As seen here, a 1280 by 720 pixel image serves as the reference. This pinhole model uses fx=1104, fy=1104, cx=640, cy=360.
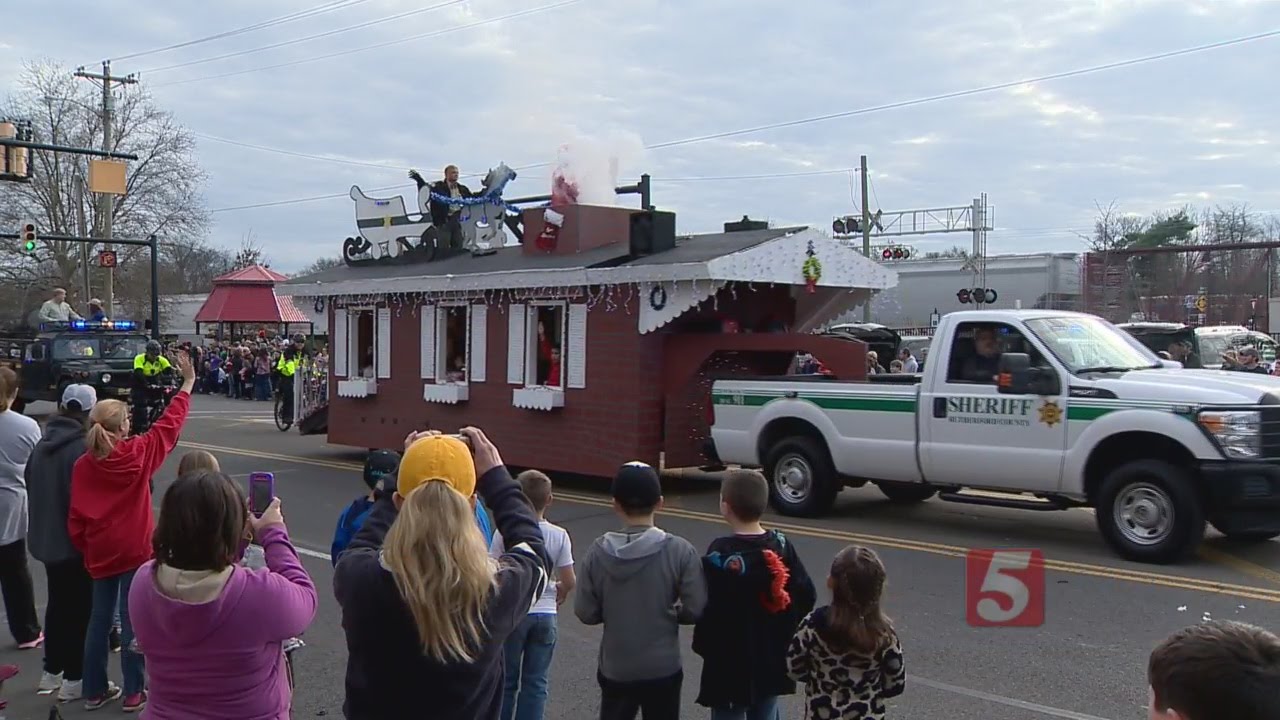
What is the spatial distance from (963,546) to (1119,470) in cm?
148

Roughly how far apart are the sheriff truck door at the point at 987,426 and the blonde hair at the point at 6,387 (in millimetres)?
7406

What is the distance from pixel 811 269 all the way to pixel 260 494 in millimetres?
10569

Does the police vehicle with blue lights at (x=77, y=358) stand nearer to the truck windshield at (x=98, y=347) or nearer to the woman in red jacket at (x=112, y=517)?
the truck windshield at (x=98, y=347)

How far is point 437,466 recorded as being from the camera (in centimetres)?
301

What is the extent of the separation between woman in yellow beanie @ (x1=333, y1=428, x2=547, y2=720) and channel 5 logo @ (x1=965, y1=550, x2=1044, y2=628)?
5.17 meters

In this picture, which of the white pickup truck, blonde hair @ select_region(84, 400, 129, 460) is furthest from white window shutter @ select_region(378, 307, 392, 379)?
blonde hair @ select_region(84, 400, 129, 460)

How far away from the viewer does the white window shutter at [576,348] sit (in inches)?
546

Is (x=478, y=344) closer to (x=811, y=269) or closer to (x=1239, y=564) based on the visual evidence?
(x=811, y=269)

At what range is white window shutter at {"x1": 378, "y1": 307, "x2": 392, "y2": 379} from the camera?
1661cm

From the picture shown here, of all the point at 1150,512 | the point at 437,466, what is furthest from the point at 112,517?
the point at 1150,512

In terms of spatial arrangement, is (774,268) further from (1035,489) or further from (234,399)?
(234,399)

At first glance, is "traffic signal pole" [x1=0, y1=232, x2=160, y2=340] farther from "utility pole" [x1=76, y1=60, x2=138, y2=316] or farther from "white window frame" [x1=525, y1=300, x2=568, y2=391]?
"white window frame" [x1=525, y1=300, x2=568, y2=391]

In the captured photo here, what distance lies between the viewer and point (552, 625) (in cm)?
480

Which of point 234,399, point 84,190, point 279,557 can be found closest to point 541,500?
point 279,557
